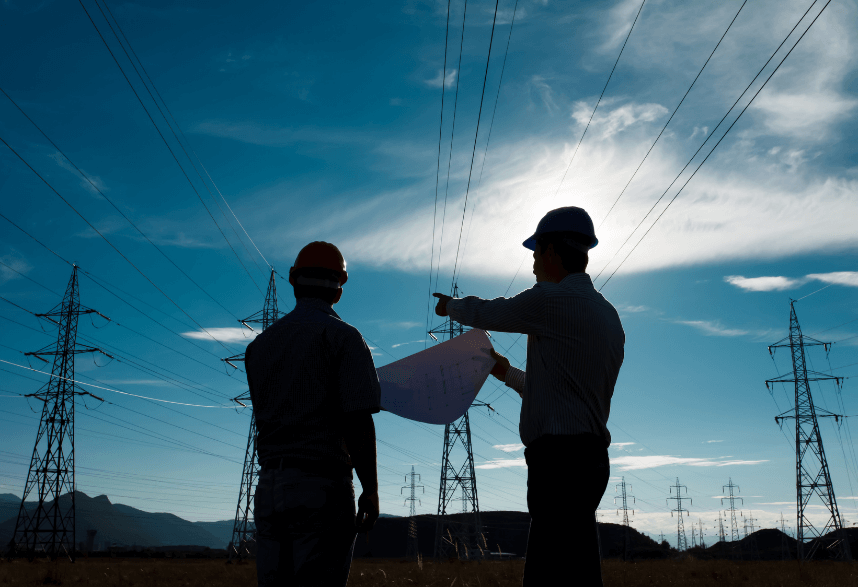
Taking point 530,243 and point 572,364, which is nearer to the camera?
point 572,364

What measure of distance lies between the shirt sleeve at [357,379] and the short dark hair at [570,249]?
45.4 inches

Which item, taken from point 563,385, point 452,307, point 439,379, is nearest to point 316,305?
point 452,307

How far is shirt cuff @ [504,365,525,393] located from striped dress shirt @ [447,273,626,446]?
0.80 m

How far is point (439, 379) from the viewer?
4.61 meters

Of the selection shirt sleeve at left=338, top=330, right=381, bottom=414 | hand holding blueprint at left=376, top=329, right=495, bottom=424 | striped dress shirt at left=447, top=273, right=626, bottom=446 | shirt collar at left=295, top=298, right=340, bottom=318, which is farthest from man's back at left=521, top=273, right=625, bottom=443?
hand holding blueprint at left=376, top=329, right=495, bottom=424

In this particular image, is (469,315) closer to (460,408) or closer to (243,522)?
(460,408)

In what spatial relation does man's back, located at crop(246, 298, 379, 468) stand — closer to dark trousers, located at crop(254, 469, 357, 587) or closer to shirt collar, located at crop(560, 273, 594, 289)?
dark trousers, located at crop(254, 469, 357, 587)

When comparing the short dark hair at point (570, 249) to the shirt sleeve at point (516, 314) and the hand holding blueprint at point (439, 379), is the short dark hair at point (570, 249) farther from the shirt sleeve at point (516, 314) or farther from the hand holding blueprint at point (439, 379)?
the hand holding blueprint at point (439, 379)

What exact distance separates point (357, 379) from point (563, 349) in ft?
3.42

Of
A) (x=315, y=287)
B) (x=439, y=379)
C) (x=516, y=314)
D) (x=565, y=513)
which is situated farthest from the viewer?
(x=439, y=379)

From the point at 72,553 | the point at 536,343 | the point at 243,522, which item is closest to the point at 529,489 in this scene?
the point at 536,343

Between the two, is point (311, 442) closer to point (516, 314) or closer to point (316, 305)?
point (316, 305)

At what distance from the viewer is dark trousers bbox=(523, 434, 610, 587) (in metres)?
2.68

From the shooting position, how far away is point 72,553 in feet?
123
